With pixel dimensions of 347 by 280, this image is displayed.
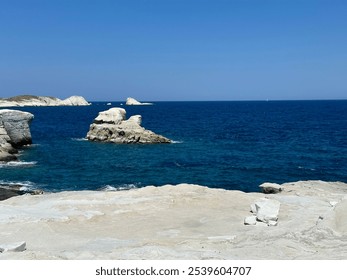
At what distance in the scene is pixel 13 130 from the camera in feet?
189

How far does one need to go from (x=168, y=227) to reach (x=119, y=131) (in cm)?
5018

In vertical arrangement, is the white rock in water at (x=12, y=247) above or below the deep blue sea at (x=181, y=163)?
above

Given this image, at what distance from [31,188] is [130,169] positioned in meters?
12.3

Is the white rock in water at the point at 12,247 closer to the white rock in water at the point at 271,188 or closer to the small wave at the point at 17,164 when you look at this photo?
the white rock in water at the point at 271,188

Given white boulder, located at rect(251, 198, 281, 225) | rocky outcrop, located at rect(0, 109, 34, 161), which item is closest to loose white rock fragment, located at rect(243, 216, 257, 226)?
white boulder, located at rect(251, 198, 281, 225)

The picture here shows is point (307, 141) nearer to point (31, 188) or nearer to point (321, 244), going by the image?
point (31, 188)

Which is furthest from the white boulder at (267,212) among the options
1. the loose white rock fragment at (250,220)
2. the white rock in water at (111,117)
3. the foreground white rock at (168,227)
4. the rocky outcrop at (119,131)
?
the white rock in water at (111,117)

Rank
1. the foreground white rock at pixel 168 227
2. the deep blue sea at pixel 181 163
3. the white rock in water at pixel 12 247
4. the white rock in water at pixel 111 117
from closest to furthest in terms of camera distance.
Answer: the white rock in water at pixel 12 247
the foreground white rock at pixel 168 227
the deep blue sea at pixel 181 163
the white rock in water at pixel 111 117

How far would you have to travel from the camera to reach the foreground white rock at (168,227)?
499 inches

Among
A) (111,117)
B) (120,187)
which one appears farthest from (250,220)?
(111,117)

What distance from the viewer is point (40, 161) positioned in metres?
47.4

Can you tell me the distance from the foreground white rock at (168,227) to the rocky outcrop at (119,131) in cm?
4098

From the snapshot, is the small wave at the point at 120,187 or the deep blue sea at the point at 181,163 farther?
the deep blue sea at the point at 181,163

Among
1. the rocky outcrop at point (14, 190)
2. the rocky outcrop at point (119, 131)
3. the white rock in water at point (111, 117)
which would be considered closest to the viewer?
the rocky outcrop at point (14, 190)
